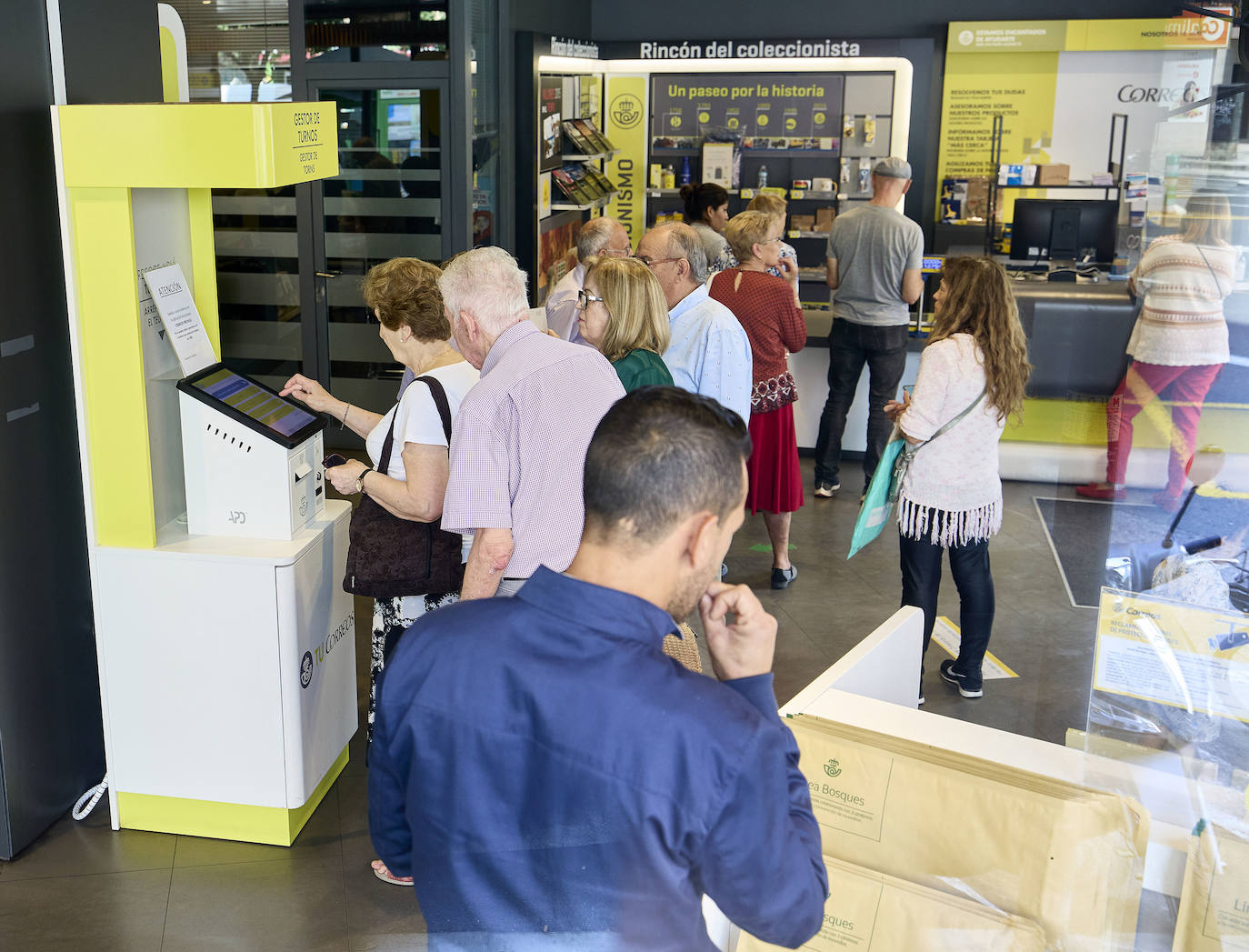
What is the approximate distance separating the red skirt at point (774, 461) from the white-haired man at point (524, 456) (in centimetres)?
235

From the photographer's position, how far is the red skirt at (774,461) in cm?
504

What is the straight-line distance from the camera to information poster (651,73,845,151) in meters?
9.38

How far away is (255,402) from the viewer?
322 cm

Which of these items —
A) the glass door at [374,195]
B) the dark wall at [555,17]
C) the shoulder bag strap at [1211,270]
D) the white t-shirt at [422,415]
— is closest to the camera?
the shoulder bag strap at [1211,270]

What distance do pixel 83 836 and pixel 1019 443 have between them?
5.17 metres

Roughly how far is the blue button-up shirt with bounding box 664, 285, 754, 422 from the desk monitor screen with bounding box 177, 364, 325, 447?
1353 millimetres

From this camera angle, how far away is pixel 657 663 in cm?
129

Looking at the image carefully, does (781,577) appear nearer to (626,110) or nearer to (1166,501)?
(1166,501)

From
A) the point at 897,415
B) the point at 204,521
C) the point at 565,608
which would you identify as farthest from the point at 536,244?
the point at 565,608

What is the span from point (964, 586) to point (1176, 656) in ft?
6.43

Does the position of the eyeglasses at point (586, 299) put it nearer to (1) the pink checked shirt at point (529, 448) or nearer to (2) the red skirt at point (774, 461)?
(1) the pink checked shirt at point (529, 448)

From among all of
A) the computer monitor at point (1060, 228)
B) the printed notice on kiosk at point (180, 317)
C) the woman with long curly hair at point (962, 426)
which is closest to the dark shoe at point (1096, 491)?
the computer monitor at point (1060, 228)

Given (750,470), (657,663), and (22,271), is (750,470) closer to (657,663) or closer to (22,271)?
(22,271)

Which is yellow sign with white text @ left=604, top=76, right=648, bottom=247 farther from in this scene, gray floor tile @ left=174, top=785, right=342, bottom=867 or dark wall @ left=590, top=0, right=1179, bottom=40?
gray floor tile @ left=174, top=785, right=342, bottom=867
